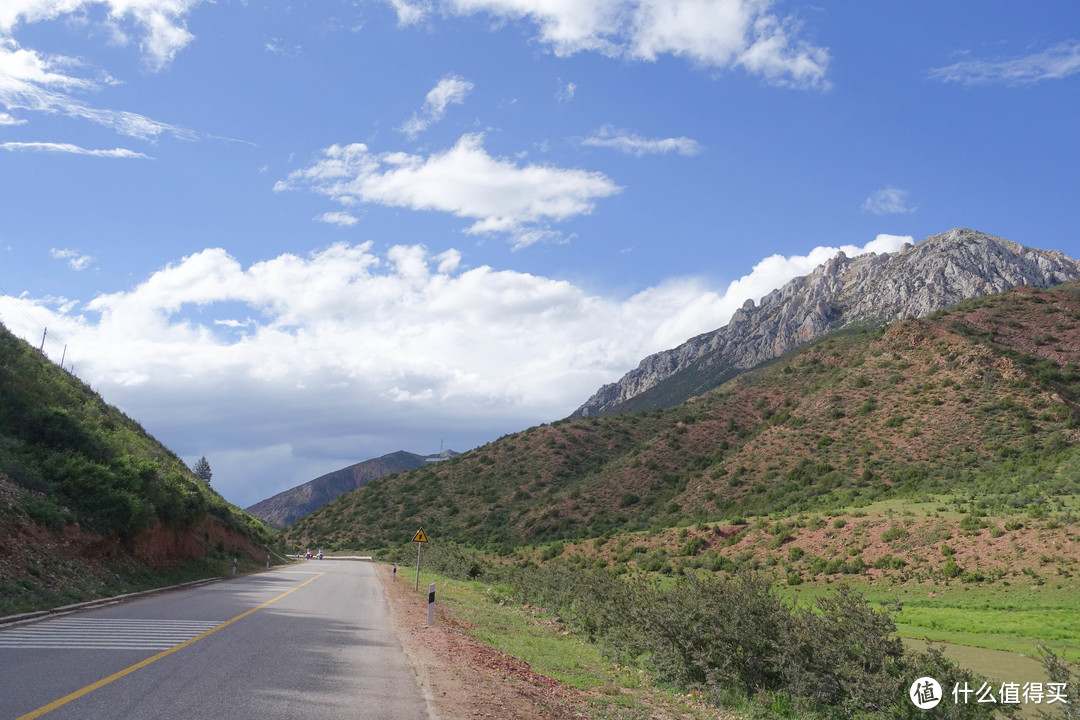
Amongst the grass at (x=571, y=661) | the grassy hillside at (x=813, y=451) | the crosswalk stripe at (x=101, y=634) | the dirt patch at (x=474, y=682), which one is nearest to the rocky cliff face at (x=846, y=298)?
the grassy hillside at (x=813, y=451)

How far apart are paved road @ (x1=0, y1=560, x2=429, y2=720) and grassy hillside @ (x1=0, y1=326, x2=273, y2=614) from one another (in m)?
2.43

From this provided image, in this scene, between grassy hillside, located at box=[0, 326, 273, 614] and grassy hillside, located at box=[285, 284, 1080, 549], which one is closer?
grassy hillside, located at box=[0, 326, 273, 614]

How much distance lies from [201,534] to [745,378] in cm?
7227

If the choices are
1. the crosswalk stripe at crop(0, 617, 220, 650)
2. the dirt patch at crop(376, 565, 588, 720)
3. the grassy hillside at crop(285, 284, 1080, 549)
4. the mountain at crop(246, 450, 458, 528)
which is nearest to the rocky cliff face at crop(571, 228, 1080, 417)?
the grassy hillside at crop(285, 284, 1080, 549)

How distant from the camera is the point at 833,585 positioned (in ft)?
97.9

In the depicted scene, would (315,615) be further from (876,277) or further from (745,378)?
(876,277)

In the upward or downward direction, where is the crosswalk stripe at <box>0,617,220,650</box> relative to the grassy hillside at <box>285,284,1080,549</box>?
downward

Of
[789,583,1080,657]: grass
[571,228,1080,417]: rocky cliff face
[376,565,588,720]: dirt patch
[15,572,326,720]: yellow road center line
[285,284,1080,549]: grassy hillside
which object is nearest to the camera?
[15,572,326,720]: yellow road center line

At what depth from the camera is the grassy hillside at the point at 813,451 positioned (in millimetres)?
41406

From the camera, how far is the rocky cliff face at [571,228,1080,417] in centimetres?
9569

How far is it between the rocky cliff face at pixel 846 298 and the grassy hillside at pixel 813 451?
2497 centimetres

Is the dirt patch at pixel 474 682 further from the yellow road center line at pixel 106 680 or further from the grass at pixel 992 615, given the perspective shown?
the grass at pixel 992 615

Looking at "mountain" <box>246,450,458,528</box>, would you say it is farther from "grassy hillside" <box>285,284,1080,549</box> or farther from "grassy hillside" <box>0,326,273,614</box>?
"grassy hillside" <box>0,326,273,614</box>

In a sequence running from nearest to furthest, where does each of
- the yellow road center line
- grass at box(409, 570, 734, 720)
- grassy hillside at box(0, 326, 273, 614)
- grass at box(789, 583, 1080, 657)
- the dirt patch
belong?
the yellow road center line → the dirt patch → grass at box(409, 570, 734, 720) → grassy hillside at box(0, 326, 273, 614) → grass at box(789, 583, 1080, 657)
